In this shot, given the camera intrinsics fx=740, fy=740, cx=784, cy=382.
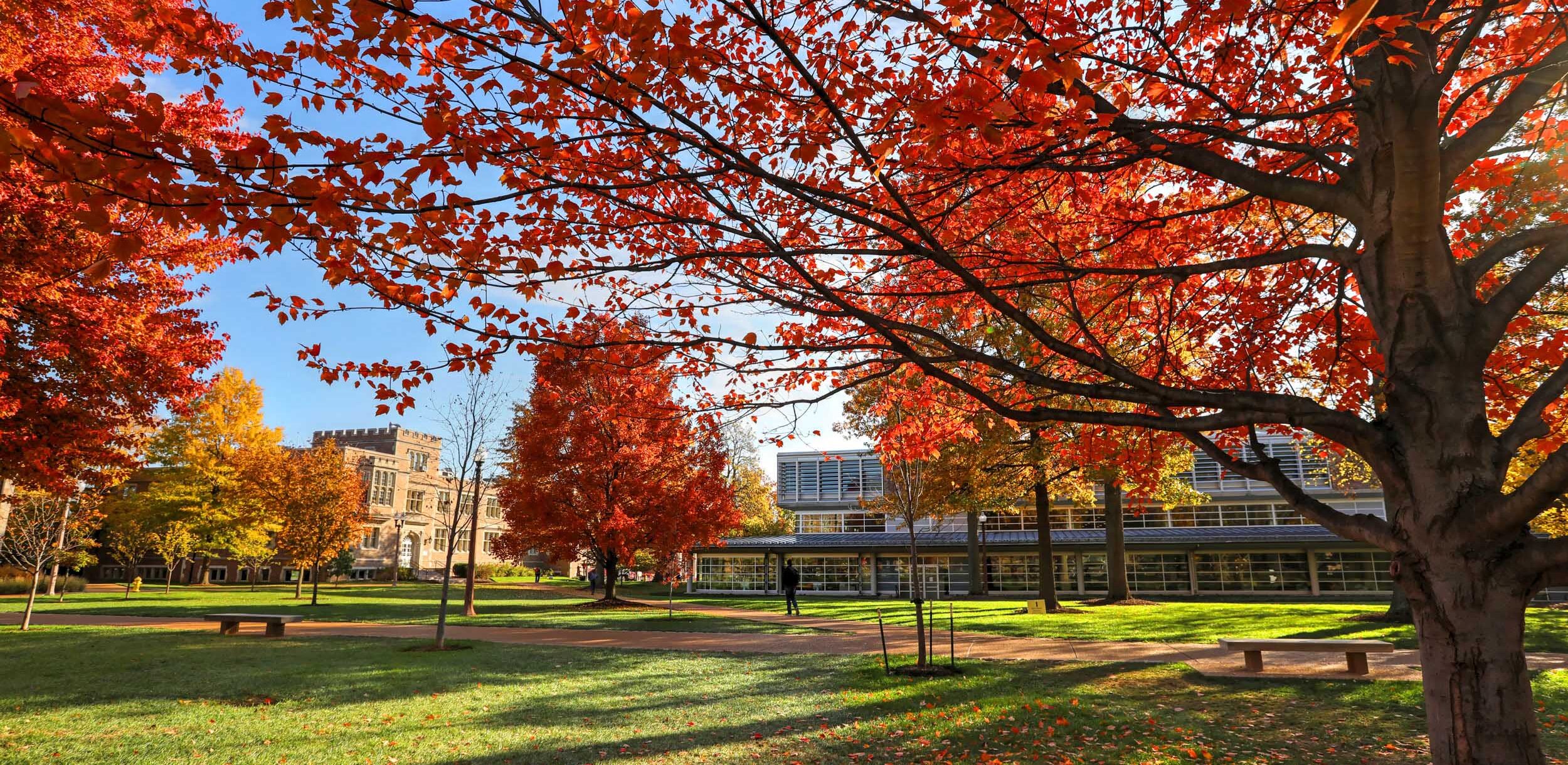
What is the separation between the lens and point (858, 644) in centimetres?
1462

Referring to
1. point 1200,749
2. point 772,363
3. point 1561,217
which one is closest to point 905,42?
point 772,363

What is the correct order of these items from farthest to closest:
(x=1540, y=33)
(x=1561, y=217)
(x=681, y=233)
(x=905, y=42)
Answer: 1. (x=681, y=233)
2. (x=1561, y=217)
3. (x=905, y=42)
4. (x=1540, y=33)

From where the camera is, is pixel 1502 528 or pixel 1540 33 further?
pixel 1540 33

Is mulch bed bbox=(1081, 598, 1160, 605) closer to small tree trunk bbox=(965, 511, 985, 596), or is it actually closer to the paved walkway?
small tree trunk bbox=(965, 511, 985, 596)

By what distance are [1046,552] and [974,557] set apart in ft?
34.1

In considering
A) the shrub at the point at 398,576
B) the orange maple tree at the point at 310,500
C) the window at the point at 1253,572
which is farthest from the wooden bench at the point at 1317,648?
the shrub at the point at 398,576

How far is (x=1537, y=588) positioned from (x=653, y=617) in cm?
1944

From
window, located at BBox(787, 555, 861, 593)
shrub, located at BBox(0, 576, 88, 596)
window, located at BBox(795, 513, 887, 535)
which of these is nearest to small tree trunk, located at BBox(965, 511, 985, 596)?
window, located at BBox(787, 555, 861, 593)

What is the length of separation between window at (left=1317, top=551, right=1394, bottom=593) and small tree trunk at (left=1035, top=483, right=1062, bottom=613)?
18011 millimetres

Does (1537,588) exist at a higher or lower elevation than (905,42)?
lower

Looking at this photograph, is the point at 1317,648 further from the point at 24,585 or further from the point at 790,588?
the point at 24,585

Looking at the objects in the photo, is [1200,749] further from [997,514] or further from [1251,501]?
[1251,501]

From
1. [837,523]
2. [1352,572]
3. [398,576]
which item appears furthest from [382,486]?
[1352,572]

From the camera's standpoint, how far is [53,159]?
3211 mm
